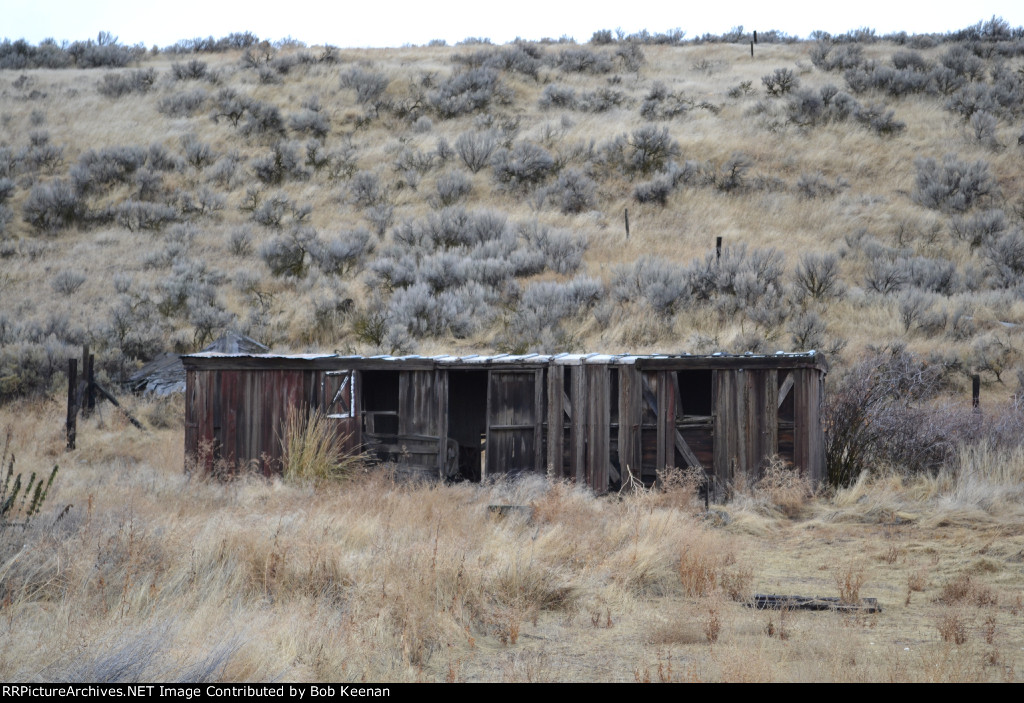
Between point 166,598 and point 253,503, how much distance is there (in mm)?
4282

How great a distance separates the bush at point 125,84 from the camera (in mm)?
40000

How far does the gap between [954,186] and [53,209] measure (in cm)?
3064

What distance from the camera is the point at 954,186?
94.8 feet

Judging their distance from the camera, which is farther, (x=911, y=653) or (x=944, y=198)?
(x=944, y=198)

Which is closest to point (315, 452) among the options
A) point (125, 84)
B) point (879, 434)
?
point (879, 434)

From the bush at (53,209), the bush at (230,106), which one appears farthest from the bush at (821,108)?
the bush at (53,209)

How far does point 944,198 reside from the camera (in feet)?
93.9

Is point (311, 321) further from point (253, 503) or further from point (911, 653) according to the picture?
point (911, 653)

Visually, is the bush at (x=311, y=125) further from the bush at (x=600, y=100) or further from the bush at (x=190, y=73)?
the bush at (x=600, y=100)

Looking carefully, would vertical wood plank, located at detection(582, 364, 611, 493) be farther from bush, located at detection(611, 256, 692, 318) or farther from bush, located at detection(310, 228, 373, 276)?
bush, located at detection(310, 228, 373, 276)

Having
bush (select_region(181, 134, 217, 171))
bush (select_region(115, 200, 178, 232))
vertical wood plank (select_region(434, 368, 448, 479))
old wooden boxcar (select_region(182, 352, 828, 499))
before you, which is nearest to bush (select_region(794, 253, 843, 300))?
old wooden boxcar (select_region(182, 352, 828, 499))

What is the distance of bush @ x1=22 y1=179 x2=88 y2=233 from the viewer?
30.9m
